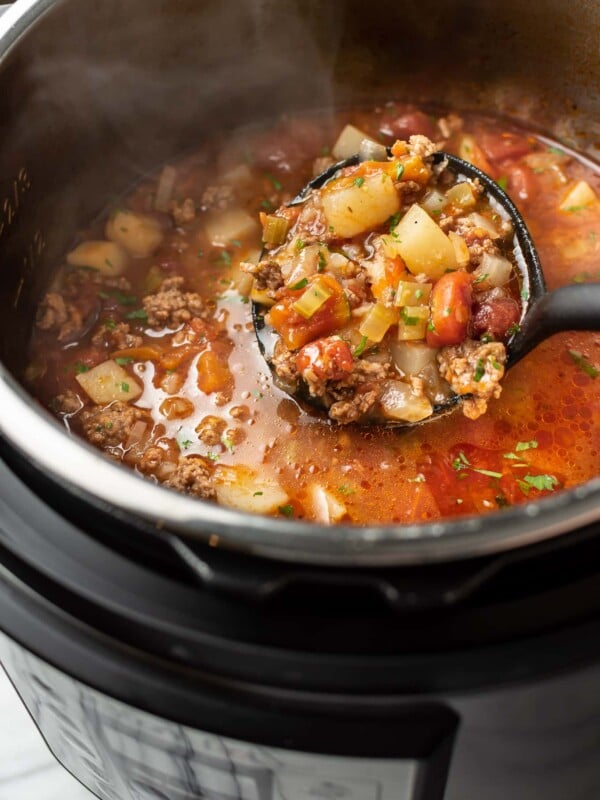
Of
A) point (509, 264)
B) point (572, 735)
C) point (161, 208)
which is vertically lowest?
point (572, 735)

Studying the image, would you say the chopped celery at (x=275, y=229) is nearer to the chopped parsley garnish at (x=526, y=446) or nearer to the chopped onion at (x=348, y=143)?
the chopped onion at (x=348, y=143)

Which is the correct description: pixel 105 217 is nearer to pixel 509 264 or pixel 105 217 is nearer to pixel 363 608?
pixel 509 264

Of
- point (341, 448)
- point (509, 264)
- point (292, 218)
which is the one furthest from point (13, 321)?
point (509, 264)

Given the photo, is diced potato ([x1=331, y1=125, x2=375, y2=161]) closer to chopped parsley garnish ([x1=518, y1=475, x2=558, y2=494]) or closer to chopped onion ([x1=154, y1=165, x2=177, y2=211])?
chopped onion ([x1=154, y1=165, x2=177, y2=211])

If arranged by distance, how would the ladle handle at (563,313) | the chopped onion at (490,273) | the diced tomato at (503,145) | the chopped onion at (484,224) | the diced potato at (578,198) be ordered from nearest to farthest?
the ladle handle at (563,313)
the chopped onion at (490,273)
the chopped onion at (484,224)
the diced potato at (578,198)
the diced tomato at (503,145)

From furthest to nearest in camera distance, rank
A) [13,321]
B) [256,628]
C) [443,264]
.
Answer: [13,321], [443,264], [256,628]

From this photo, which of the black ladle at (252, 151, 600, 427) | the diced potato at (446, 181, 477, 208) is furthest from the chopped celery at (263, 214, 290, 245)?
the diced potato at (446, 181, 477, 208)

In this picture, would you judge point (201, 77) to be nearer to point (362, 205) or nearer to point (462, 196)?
point (362, 205)

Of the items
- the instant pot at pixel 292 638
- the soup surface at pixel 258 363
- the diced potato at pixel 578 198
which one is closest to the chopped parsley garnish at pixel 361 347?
the soup surface at pixel 258 363
